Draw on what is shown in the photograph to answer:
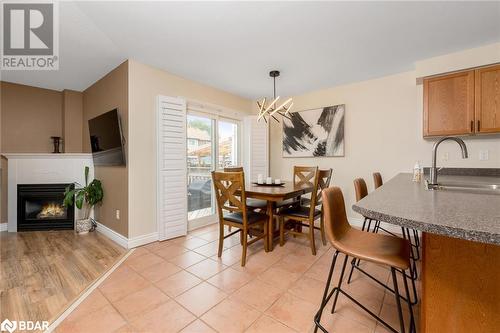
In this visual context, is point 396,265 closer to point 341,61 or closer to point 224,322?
point 224,322

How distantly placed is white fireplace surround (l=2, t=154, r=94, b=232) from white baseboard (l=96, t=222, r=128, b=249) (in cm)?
58

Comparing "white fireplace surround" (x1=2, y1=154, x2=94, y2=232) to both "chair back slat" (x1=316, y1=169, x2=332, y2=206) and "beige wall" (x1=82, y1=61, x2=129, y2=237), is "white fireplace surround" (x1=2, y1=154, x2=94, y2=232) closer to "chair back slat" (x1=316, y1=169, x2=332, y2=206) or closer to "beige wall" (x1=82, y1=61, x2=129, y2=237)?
"beige wall" (x1=82, y1=61, x2=129, y2=237)

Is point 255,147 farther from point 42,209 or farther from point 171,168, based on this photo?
point 42,209

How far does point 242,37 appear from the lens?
2.26 meters

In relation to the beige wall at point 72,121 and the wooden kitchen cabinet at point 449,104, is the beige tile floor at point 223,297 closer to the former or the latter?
the wooden kitchen cabinet at point 449,104

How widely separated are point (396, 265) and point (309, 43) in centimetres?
225

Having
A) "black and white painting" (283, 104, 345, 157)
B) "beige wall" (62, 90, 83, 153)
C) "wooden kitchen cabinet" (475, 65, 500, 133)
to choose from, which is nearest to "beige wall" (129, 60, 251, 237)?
"beige wall" (62, 90, 83, 153)

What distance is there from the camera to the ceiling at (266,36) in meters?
1.86

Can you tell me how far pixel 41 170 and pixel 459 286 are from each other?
5038 mm

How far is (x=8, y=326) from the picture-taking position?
144 cm

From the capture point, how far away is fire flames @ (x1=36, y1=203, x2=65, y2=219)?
3541 millimetres

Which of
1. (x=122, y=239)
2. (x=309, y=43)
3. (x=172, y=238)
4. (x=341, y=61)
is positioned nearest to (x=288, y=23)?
(x=309, y=43)

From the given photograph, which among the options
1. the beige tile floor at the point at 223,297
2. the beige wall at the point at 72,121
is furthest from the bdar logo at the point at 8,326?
the beige wall at the point at 72,121

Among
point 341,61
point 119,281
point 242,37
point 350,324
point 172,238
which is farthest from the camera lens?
point 172,238
